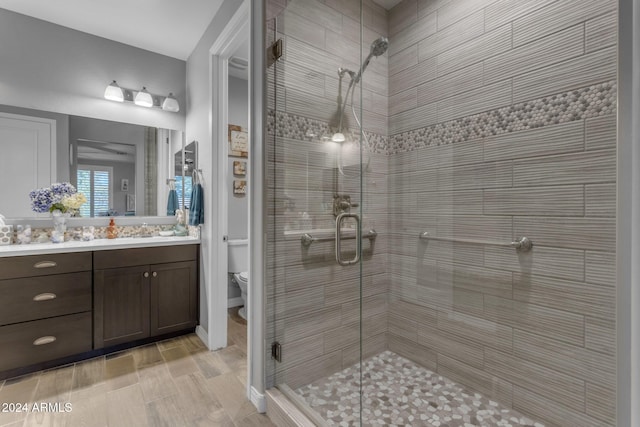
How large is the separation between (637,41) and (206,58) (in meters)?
2.62

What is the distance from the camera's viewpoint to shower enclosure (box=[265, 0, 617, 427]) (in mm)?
1358

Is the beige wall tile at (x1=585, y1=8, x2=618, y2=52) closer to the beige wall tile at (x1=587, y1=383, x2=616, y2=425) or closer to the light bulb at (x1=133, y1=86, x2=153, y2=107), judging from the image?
the beige wall tile at (x1=587, y1=383, x2=616, y2=425)

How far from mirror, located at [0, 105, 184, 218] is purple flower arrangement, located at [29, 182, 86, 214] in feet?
0.36

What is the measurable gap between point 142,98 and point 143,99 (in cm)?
1

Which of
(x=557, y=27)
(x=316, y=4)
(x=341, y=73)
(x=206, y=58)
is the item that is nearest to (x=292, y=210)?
(x=341, y=73)

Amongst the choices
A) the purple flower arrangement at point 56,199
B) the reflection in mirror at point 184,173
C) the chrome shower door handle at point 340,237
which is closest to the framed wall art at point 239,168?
the reflection in mirror at point 184,173

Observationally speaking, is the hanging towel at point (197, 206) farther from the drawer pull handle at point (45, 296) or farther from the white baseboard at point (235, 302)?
the white baseboard at point (235, 302)

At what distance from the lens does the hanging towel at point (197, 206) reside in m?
2.47

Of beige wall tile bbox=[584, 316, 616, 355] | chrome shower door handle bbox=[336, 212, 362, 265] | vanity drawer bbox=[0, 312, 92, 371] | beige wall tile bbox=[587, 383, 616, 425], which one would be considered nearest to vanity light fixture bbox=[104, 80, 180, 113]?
vanity drawer bbox=[0, 312, 92, 371]

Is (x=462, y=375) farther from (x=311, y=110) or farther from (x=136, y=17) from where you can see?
(x=136, y=17)

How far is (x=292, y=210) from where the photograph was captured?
1654mm

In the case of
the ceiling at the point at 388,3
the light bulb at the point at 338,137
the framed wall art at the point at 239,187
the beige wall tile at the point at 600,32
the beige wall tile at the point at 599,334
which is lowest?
the beige wall tile at the point at 599,334

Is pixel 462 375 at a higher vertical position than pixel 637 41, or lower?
lower

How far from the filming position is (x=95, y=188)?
2.63 meters
